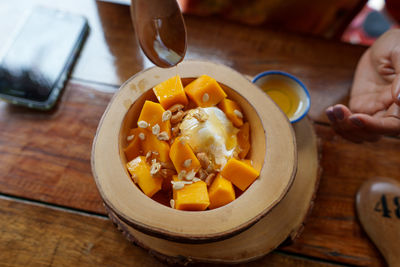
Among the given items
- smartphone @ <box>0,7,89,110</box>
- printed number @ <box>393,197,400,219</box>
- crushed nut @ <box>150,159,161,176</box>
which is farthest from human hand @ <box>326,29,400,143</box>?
smartphone @ <box>0,7,89,110</box>

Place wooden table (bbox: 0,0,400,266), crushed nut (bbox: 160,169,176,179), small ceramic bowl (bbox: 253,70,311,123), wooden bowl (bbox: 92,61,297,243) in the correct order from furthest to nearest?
small ceramic bowl (bbox: 253,70,311,123) < wooden table (bbox: 0,0,400,266) < crushed nut (bbox: 160,169,176,179) < wooden bowl (bbox: 92,61,297,243)

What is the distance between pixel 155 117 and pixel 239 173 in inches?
11.9

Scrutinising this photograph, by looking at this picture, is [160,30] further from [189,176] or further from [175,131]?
[189,176]

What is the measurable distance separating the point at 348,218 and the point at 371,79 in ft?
1.91

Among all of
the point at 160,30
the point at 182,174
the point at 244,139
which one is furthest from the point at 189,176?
the point at 160,30

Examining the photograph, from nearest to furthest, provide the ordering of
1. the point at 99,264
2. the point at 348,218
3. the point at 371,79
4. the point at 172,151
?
1. the point at 172,151
2. the point at 99,264
3. the point at 348,218
4. the point at 371,79

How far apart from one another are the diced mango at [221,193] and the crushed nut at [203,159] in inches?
2.6

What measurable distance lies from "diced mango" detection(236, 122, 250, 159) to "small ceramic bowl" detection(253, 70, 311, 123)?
0.76 ft

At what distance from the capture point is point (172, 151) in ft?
2.83

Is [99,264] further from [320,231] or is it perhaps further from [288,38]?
[288,38]

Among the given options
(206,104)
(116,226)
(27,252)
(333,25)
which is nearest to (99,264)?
(116,226)

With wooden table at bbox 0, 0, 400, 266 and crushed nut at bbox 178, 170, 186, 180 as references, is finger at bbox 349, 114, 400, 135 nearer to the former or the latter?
wooden table at bbox 0, 0, 400, 266

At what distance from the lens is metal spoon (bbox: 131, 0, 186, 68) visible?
0.84 m

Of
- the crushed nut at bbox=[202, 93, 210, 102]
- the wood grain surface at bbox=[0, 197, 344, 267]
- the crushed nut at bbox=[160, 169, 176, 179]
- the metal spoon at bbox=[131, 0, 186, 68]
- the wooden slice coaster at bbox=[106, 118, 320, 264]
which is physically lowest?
the wood grain surface at bbox=[0, 197, 344, 267]
